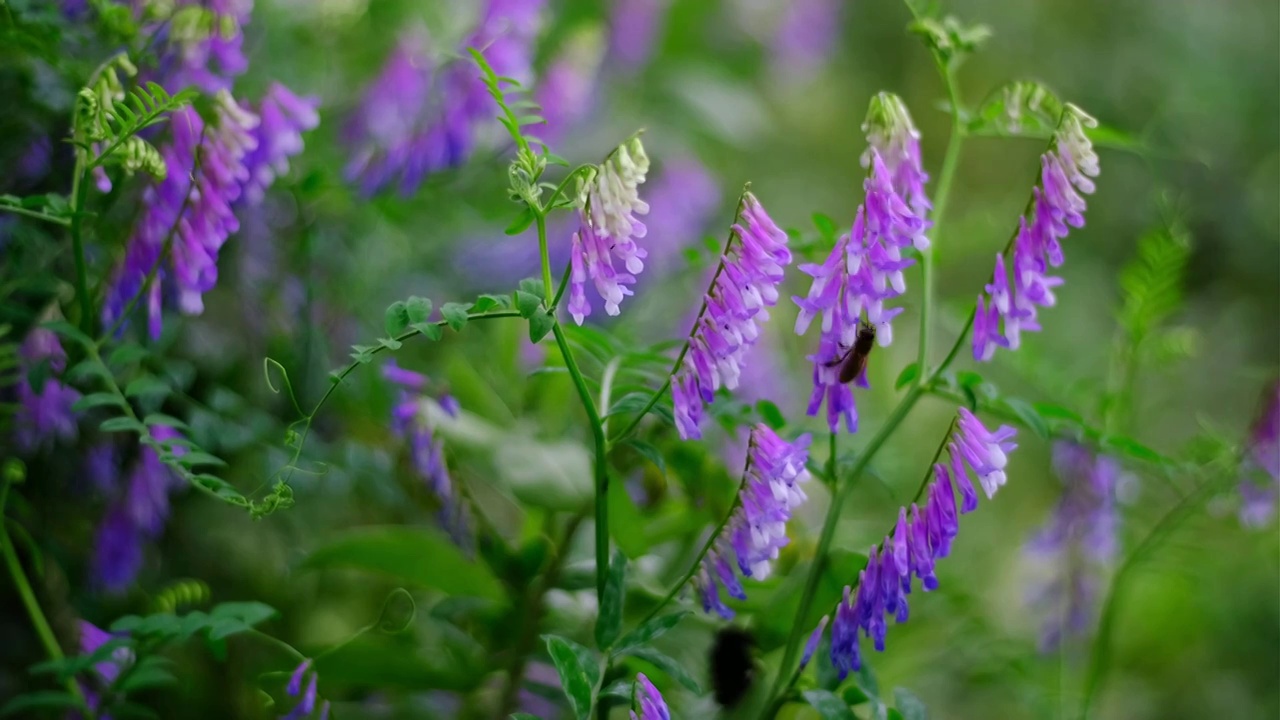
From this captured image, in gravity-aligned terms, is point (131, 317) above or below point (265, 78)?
below

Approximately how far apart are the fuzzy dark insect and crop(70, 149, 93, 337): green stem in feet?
1.58

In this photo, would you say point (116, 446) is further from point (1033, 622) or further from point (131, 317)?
point (1033, 622)

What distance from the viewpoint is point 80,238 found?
24.4 inches

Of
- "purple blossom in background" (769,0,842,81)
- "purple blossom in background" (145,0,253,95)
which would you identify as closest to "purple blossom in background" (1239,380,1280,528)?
"purple blossom in background" (145,0,253,95)

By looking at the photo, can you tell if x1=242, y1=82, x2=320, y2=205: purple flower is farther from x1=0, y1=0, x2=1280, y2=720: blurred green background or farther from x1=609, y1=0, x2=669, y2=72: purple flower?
x1=609, y1=0, x2=669, y2=72: purple flower

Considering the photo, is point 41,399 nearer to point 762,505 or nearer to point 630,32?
point 762,505

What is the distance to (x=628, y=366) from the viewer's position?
0.73 m

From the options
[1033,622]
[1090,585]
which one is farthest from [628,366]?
[1033,622]

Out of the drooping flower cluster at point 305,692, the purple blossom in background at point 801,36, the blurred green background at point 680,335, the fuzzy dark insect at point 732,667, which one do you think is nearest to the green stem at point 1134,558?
the blurred green background at point 680,335

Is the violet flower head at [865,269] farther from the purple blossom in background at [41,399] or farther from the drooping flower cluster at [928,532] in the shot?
the purple blossom in background at [41,399]

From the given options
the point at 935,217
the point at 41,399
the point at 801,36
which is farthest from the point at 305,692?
the point at 801,36

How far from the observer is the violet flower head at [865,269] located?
54 cm

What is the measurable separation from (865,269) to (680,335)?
2.30ft

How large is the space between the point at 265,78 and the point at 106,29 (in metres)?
0.25
